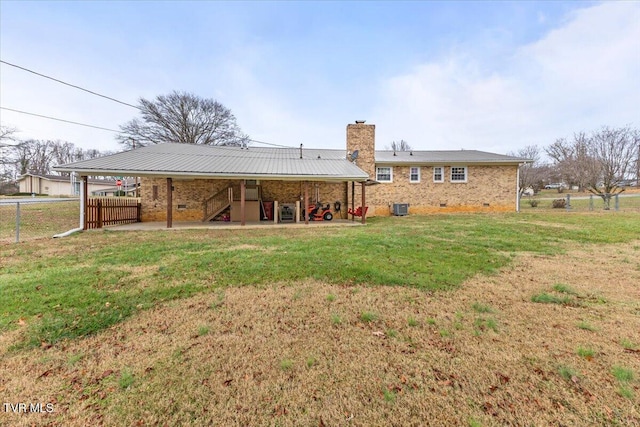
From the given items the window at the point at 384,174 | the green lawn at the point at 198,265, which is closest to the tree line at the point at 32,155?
the green lawn at the point at 198,265

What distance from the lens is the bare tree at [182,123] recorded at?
89.0 feet

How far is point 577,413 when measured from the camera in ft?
6.22

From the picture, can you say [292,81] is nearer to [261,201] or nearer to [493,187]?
[261,201]

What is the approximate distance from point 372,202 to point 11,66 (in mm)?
17189

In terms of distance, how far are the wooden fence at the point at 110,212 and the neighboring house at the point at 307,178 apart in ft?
1.87

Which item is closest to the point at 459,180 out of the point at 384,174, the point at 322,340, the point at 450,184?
the point at 450,184

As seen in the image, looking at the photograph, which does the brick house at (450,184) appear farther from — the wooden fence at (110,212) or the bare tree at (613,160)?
the wooden fence at (110,212)

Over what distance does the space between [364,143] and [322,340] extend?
1486 cm

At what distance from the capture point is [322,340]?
2.90m

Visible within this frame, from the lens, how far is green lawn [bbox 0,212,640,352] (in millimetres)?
3607

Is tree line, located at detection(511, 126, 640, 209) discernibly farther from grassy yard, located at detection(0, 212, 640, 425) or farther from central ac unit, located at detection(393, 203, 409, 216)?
grassy yard, located at detection(0, 212, 640, 425)

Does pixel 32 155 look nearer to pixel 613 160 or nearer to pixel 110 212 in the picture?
pixel 110 212

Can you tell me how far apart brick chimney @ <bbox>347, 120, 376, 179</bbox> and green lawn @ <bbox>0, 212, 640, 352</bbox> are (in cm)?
809

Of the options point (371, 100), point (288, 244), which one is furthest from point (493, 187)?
point (288, 244)
